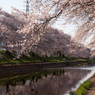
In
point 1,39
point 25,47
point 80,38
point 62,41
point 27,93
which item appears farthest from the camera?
point 62,41

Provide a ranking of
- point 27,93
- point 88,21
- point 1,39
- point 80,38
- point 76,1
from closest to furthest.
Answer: point 76,1, point 27,93, point 88,21, point 80,38, point 1,39

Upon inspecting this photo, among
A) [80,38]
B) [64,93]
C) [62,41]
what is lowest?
[64,93]

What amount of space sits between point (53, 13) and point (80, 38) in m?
6.45

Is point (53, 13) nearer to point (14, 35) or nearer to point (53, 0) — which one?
point (53, 0)

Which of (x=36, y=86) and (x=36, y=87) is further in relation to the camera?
(x=36, y=86)

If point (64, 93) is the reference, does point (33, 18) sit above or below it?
above

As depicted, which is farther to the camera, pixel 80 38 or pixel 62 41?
pixel 62 41

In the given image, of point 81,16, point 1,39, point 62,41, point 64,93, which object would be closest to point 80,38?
point 81,16

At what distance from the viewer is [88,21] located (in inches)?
432

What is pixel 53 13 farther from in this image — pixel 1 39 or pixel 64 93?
pixel 1 39

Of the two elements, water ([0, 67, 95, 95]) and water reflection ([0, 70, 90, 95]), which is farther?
water ([0, 67, 95, 95])

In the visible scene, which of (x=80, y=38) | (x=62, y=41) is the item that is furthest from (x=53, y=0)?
(x=62, y=41)

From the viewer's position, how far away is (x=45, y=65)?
33.1 metres

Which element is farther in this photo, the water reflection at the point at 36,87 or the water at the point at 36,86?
the water at the point at 36,86
